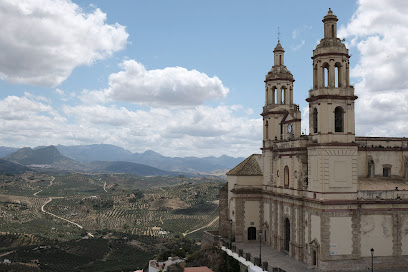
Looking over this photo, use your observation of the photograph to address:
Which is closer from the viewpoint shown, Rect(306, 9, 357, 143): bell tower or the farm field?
Rect(306, 9, 357, 143): bell tower

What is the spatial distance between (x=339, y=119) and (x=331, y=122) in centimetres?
114

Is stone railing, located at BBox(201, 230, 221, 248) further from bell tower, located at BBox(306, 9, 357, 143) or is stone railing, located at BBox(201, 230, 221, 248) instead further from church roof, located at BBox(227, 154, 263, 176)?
bell tower, located at BBox(306, 9, 357, 143)

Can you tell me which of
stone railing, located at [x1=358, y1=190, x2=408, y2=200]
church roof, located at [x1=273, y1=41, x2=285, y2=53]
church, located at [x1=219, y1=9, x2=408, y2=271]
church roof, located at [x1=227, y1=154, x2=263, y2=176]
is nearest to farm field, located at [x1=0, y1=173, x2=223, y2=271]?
church roof, located at [x1=227, y1=154, x2=263, y2=176]

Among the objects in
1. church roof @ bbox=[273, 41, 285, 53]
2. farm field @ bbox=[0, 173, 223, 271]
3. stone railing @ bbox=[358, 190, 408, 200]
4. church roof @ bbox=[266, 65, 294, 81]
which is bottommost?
farm field @ bbox=[0, 173, 223, 271]

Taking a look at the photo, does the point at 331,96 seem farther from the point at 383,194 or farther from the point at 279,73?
the point at 279,73

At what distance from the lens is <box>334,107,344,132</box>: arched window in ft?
111

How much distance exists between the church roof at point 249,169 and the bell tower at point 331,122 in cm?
1199

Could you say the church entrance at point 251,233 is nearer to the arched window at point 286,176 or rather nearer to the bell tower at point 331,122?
the arched window at point 286,176

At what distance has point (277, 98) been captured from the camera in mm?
46188

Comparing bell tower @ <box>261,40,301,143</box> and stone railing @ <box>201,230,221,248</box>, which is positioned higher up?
bell tower @ <box>261,40,301,143</box>

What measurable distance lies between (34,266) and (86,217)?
177 feet

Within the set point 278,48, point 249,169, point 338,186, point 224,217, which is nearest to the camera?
point 338,186

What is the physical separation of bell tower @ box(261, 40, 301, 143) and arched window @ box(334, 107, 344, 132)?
34.5 ft

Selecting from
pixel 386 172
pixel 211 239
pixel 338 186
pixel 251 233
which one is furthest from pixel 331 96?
pixel 211 239
